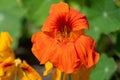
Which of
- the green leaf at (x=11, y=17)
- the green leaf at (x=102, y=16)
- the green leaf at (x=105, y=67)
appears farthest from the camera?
the green leaf at (x=11, y=17)

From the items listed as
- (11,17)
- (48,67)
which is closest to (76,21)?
(48,67)

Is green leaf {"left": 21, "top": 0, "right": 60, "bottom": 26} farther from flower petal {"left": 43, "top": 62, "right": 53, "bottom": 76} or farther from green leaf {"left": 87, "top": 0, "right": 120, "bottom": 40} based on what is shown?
flower petal {"left": 43, "top": 62, "right": 53, "bottom": 76}

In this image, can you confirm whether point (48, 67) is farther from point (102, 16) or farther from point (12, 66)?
point (102, 16)

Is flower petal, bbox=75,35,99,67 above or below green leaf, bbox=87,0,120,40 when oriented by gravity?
above

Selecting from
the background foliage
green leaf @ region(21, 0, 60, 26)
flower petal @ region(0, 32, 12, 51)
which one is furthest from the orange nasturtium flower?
green leaf @ region(21, 0, 60, 26)

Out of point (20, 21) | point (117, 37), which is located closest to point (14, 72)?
point (117, 37)

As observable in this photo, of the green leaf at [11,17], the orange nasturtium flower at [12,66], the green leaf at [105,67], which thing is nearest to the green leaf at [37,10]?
the green leaf at [11,17]

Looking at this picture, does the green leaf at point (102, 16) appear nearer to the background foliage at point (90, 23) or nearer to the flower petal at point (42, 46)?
the background foliage at point (90, 23)
